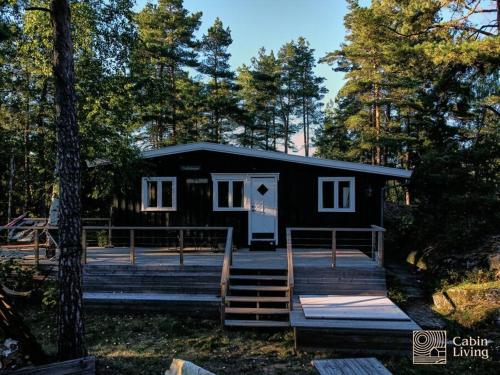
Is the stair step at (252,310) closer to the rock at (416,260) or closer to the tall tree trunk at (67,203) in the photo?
the tall tree trunk at (67,203)

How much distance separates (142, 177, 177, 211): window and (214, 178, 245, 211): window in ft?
4.21

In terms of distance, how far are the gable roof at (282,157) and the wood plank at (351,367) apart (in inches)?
293

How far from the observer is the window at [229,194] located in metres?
12.2

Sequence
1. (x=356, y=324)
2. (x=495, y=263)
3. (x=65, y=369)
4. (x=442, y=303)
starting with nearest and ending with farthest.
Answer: (x=65, y=369), (x=356, y=324), (x=442, y=303), (x=495, y=263)

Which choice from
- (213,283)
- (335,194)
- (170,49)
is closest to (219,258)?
(213,283)

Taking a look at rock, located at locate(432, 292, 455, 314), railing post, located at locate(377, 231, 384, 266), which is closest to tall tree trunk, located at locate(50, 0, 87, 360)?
railing post, located at locate(377, 231, 384, 266)

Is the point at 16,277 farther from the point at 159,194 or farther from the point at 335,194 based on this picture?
the point at 335,194

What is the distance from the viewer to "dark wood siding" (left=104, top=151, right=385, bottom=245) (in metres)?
11.9

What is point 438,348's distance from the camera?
6.06 meters

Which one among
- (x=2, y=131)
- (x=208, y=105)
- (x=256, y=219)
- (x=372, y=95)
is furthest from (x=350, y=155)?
(x=2, y=131)

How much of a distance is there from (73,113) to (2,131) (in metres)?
6.02

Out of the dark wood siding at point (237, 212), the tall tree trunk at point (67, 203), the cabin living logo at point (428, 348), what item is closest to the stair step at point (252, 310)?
the cabin living logo at point (428, 348)

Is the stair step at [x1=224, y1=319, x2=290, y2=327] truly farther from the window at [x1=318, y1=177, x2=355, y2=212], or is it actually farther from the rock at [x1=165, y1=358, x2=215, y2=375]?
the window at [x1=318, y1=177, x2=355, y2=212]

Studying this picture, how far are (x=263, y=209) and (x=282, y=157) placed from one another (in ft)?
5.35
